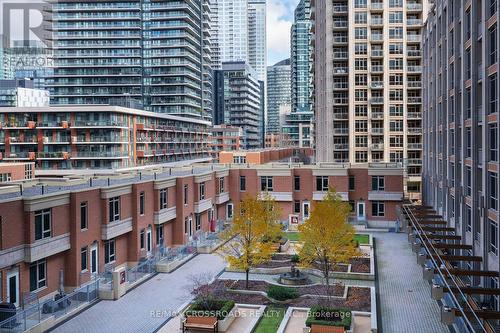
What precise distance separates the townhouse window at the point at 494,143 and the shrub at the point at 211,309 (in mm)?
15852

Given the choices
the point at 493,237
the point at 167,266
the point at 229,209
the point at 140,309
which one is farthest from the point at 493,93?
the point at 229,209

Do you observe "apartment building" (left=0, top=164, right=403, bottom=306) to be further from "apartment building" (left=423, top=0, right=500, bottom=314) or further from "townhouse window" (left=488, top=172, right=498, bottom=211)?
"townhouse window" (left=488, top=172, right=498, bottom=211)

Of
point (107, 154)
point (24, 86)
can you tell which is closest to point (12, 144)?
point (107, 154)

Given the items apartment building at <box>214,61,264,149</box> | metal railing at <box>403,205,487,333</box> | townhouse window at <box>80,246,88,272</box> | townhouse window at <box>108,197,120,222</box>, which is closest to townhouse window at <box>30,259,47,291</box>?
townhouse window at <box>80,246,88,272</box>

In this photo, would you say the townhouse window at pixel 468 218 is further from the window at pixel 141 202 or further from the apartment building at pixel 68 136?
the apartment building at pixel 68 136

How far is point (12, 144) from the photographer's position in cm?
7456

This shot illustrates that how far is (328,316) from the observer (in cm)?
2461

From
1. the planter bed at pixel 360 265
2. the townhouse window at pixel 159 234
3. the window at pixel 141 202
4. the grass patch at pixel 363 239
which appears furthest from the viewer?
the grass patch at pixel 363 239

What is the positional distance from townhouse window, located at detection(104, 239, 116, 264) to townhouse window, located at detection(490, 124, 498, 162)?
24587 mm

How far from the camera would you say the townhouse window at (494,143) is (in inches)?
992

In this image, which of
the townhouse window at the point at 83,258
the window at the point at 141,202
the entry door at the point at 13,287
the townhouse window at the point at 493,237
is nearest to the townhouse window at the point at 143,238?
the window at the point at 141,202

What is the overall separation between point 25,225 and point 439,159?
34833 mm

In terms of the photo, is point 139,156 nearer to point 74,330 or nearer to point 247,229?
point 247,229

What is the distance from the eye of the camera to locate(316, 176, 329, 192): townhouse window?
180 ft
